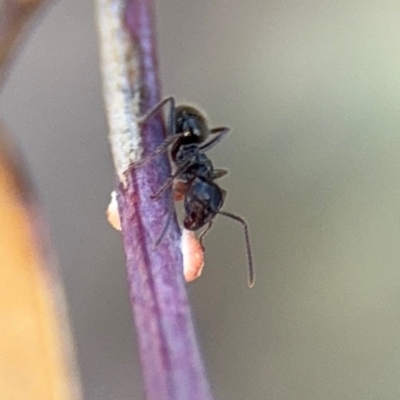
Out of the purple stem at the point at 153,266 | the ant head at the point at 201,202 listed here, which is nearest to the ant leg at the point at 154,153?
the purple stem at the point at 153,266

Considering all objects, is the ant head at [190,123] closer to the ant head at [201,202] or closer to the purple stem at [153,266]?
the ant head at [201,202]

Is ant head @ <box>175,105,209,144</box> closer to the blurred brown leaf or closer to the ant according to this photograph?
the ant

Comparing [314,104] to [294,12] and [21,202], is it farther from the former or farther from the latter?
[21,202]

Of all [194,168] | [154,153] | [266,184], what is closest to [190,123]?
[194,168]

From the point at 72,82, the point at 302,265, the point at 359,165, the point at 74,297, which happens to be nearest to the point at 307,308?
the point at 302,265

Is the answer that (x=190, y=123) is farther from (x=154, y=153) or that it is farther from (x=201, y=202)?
(x=154, y=153)

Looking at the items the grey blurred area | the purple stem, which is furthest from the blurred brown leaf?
the grey blurred area
